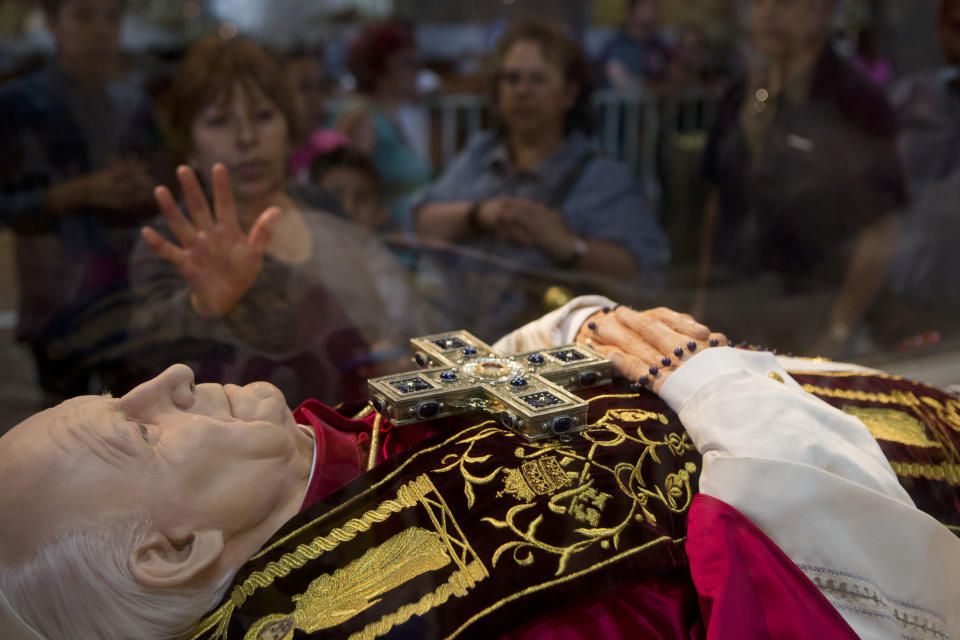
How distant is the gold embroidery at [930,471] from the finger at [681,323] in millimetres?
311

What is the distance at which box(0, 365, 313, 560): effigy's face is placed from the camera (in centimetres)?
88

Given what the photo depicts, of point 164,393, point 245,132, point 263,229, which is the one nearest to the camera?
point 164,393

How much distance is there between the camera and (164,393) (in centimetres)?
98

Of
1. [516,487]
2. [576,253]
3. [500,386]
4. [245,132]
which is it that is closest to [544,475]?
[516,487]

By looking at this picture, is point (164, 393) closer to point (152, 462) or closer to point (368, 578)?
point (152, 462)

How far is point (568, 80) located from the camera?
8.65 feet

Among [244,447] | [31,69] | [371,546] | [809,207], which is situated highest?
[31,69]

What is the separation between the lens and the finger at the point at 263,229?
1700 millimetres

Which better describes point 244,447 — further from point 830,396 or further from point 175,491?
point 830,396

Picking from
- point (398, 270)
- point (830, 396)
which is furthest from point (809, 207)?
point (830, 396)

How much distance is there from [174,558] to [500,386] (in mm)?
450

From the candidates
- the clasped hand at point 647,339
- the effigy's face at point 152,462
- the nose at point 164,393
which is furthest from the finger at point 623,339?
the nose at point 164,393

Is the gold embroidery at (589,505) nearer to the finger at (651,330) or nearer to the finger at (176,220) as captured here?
the finger at (651,330)

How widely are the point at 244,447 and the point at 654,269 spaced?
75.8 inches
